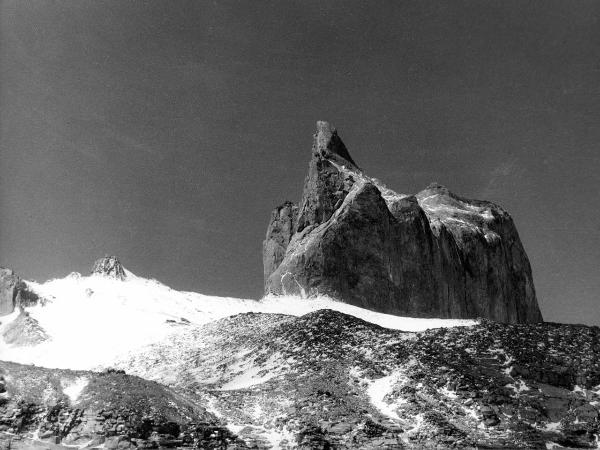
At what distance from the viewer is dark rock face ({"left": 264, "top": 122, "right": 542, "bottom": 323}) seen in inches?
3275

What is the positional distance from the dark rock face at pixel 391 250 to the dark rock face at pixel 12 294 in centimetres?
3066

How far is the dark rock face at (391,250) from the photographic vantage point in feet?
273

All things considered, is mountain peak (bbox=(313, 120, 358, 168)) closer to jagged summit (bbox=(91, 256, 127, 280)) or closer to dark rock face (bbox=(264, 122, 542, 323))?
dark rock face (bbox=(264, 122, 542, 323))

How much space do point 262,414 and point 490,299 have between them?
280 feet

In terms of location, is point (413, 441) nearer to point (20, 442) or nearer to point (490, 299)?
point (20, 442)

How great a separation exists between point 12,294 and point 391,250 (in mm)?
49873

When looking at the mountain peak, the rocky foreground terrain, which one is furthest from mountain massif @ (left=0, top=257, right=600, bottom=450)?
the mountain peak

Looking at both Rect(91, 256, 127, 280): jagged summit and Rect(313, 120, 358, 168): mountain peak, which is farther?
Rect(313, 120, 358, 168): mountain peak

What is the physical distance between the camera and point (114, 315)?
70.1m

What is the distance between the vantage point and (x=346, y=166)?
10594cm

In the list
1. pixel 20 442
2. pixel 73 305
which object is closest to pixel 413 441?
pixel 20 442

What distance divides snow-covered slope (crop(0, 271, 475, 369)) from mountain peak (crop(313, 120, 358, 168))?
35853 millimetres

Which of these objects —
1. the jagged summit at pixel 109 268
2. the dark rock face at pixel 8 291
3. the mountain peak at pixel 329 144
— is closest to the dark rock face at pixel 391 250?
the mountain peak at pixel 329 144

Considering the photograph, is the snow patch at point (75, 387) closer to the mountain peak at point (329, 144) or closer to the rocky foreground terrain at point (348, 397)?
the rocky foreground terrain at point (348, 397)
